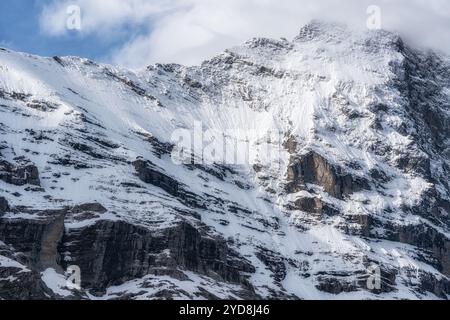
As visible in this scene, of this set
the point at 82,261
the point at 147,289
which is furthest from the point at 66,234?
the point at 147,289

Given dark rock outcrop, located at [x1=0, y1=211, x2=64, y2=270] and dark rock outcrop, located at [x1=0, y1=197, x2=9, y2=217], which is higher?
dark rock outcrop, located at [x1=0, y1=197, x2=9, y2=217]

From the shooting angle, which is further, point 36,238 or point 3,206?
point 3,206

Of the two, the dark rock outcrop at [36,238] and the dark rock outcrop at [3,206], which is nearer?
the dark rock outcrop at [36,238]

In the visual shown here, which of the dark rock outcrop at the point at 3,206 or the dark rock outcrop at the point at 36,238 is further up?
the dark rock outcrop at the point at 3,206

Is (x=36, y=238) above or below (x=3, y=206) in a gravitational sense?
below

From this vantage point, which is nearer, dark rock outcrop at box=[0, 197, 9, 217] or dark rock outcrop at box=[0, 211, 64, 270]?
dark rock outcrop at box=[0, 211, 64, 270]
